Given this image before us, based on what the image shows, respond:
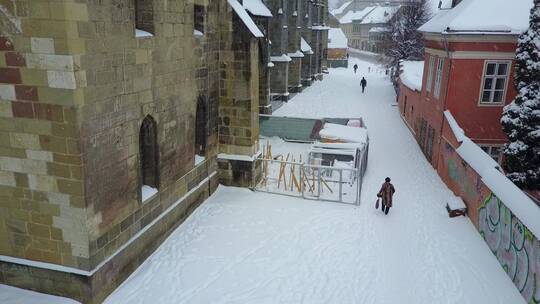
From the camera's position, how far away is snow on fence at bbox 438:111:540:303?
9219 mm

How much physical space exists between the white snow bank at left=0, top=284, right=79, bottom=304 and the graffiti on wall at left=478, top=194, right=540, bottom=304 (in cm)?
930

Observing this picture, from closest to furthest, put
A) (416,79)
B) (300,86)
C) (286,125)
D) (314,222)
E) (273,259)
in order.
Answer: (273,259) → (314,222) → (286,125) → (416,79) → (300,86)

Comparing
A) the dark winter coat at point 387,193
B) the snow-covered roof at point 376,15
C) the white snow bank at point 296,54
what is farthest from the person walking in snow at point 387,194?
the snow-covered roof at point 376,15

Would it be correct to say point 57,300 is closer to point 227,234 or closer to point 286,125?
point 227,234

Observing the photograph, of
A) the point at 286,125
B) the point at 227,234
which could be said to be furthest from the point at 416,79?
the point at 227,234

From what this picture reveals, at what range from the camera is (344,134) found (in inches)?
750

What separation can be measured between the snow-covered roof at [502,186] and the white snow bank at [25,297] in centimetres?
964

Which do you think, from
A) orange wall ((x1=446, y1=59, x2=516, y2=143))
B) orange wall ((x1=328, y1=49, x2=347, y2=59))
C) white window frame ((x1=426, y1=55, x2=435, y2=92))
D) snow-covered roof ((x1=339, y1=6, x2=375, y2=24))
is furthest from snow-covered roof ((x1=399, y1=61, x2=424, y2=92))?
snow-covered roof ((x1=339, y1=6, x2=375, y2=24))

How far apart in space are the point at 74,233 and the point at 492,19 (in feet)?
53.8

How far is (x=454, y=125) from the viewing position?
16594mm

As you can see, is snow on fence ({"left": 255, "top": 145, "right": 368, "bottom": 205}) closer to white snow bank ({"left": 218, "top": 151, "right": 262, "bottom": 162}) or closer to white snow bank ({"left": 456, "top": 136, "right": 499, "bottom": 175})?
white snow bank ({"left": 218, "top": 151, "right": 262, "bottom": 162})

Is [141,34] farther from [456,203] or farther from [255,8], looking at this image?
[255,8]

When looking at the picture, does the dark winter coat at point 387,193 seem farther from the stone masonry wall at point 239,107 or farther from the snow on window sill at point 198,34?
the snow on window sill at point 198,34

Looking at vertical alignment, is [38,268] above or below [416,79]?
below
